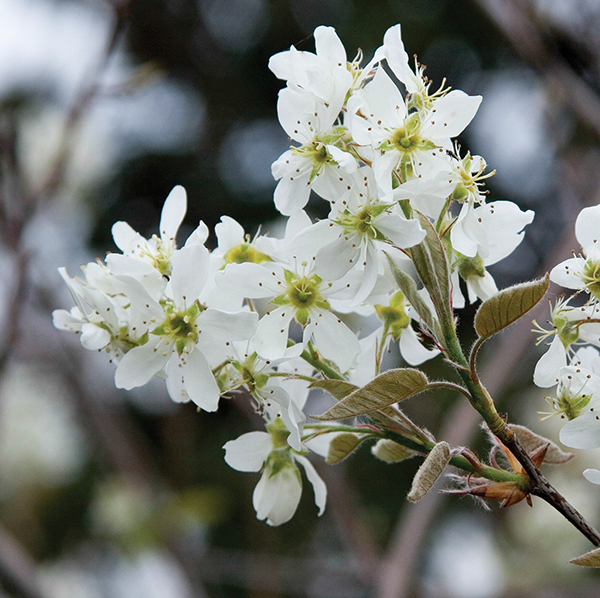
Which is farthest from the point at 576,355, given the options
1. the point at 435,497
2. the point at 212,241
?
the point at 212,241

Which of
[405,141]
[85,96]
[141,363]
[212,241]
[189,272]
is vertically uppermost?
[405,141]

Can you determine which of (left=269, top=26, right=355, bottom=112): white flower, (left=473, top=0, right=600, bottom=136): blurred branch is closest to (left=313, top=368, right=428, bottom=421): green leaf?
(left=269, top=26, right=355, bottom=112): white flower

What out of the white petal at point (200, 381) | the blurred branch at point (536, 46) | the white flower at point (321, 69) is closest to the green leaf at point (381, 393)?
the white petal at point (200, 381)

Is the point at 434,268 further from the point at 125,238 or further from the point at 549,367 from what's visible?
the point at 125,238

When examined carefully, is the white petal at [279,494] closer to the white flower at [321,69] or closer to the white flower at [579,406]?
the white flower at [579,406]

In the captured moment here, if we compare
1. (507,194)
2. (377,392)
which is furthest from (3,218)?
(507,194)
